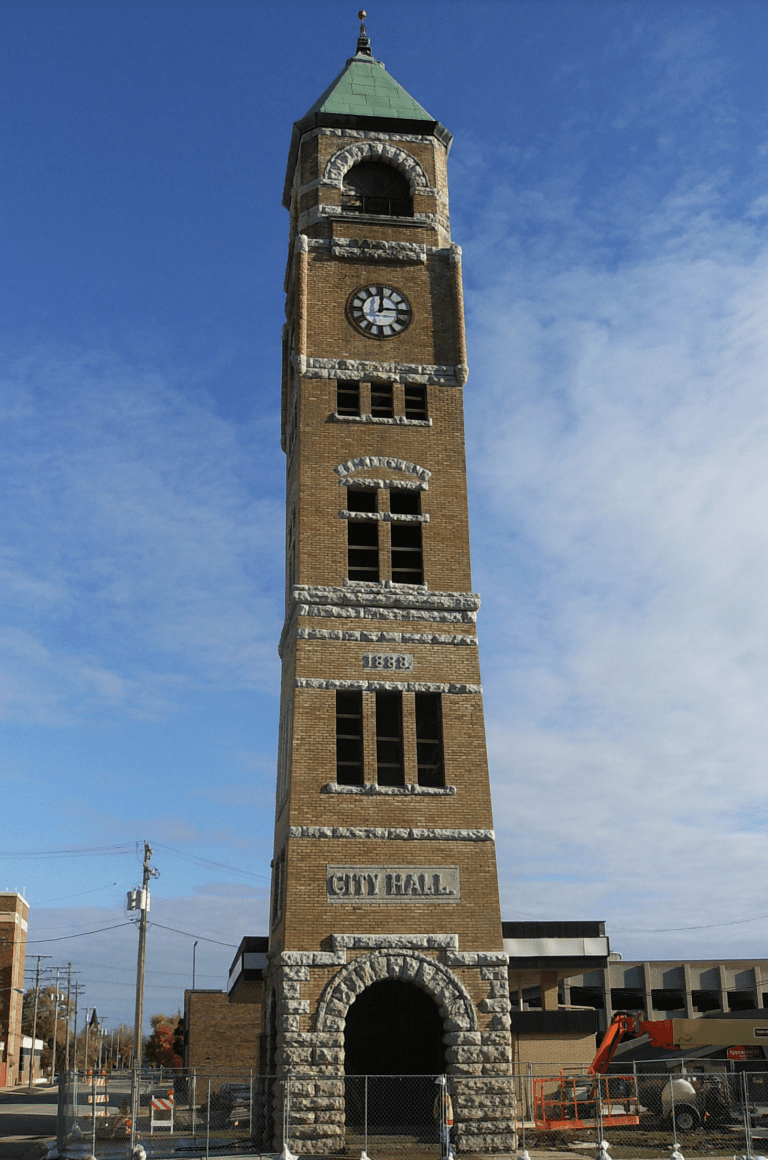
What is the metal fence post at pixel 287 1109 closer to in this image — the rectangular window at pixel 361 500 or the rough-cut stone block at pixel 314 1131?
the rough-cut stone block at pixel 314 1131

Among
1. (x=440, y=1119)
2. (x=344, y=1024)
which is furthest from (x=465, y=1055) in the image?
(x=344, y=1024)

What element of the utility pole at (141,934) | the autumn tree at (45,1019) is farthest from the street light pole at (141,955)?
the autumn tree at (45,1019)

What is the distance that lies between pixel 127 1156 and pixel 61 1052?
4533 inches

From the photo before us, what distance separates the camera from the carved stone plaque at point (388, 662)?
28.4 meters

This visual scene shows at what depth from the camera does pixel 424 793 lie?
27328mm

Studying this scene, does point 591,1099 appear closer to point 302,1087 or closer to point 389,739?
point 302,1087

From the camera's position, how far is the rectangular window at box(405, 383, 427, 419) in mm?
31531

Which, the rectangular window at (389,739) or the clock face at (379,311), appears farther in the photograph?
the clock face at (379,311)

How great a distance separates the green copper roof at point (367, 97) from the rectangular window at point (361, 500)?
12.2 metres

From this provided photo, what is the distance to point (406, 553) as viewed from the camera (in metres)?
30.3

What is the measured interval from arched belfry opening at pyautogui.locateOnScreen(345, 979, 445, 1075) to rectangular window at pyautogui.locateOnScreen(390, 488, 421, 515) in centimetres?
1230

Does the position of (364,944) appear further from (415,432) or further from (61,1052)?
(61,1052)

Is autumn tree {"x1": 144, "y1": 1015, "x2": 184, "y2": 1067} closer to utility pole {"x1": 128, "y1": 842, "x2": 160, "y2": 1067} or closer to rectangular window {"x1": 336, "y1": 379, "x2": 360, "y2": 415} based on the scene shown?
utility pole {"x1": 128, "y1": 842, "x2": 160, "y2": 1067}

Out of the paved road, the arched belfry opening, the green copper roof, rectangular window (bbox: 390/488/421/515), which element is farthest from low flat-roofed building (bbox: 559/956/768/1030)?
the green copper roof
